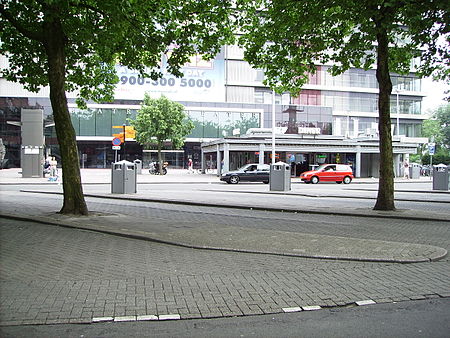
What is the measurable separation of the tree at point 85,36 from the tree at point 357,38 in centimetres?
180

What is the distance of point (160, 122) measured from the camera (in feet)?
146

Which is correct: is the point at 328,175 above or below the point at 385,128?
below

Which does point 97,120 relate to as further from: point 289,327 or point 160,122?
point 289,327

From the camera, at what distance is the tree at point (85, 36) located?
10.3m

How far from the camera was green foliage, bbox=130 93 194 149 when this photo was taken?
4478cm

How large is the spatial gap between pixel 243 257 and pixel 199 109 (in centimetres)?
6077

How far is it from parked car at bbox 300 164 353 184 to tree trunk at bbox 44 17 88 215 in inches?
980

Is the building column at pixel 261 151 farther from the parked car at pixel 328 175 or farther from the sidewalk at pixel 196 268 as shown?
the sidewalk at pixel 196 268

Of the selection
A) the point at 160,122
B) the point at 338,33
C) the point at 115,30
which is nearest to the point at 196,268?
the point at 115,30

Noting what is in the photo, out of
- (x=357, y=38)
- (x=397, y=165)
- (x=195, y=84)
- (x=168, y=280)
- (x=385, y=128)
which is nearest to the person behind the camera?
(x=168, y=280)

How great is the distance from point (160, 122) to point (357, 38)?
33803 millimetres

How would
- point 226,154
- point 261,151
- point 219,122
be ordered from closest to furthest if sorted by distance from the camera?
point 226,154
point 261,151
point 219,122

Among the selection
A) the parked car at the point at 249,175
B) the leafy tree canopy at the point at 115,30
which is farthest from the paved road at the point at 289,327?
A: the parked car at the point at 249,175

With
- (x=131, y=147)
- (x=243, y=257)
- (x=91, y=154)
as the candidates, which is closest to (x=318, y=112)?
(x=131, y=147)
